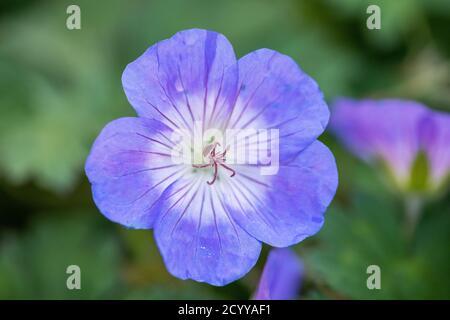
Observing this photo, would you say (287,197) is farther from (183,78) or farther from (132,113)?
(132,113)

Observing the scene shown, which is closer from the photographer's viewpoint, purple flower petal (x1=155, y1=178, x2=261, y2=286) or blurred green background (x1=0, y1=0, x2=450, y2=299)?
purple flower petal (x1=155, y1=178, x2=261, y2=286)

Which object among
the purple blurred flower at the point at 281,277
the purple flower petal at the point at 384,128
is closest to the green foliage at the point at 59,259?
the purple blurred flower at the point at 281,277

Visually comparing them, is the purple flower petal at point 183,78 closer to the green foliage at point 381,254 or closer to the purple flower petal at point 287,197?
the purple flower petal at point 287,197

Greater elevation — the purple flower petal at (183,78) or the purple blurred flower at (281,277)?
the purple flower petal at (183,78)

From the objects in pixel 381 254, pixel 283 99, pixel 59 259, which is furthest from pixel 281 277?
pixel 59 259

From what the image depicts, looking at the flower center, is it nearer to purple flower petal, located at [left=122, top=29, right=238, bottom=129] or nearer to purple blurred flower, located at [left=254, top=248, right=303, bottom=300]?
purple flower petal, located at [left=122, top=29, right=238, bottom=129]

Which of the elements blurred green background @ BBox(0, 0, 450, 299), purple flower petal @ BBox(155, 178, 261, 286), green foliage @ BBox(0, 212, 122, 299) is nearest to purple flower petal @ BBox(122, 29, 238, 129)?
purple flower petal @ BBox(155, 178, 261, 286)
